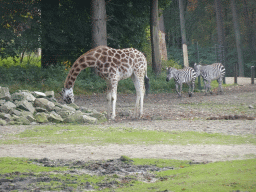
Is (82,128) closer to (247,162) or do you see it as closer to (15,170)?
(15,170)

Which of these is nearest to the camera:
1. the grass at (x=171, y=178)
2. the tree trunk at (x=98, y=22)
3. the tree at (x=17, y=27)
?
the grass at (x=171, y=178)

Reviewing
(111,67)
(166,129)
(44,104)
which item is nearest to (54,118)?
(44,104)

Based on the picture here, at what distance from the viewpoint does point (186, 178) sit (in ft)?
17.3

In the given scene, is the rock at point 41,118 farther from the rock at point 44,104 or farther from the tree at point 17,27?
the tree at point 17,27

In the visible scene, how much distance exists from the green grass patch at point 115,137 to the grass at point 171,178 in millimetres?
2659

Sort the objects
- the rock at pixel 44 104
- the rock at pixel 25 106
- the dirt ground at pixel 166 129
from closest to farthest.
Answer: the dirt ground at pixel 166 129 → the rock at pixel 25 106 → the rock at pixel 44 104

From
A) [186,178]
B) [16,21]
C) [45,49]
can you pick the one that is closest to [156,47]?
[45,49]

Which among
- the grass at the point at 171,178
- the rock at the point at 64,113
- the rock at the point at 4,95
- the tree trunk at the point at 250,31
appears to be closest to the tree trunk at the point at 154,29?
the rock at the point at 64,113

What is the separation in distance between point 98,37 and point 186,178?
60.8 feet

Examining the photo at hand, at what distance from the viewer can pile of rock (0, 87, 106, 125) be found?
12.7 metres

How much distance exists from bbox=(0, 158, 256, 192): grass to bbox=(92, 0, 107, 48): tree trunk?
16.8 metres

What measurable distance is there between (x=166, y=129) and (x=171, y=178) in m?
5.78

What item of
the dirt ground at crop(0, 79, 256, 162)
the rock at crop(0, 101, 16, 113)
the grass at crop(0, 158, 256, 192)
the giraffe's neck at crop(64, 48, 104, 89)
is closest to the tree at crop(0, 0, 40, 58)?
the dirt ground at crop(0, 79, 256, 162)

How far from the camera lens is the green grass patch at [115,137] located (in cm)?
949
